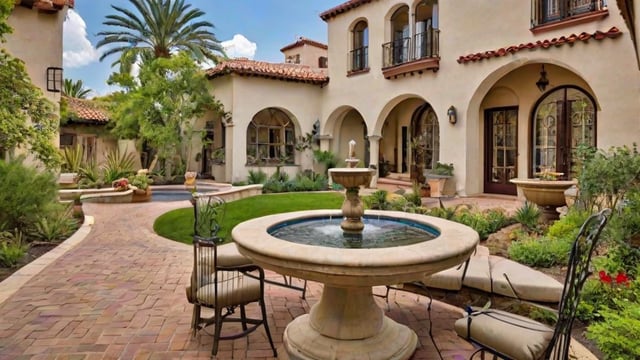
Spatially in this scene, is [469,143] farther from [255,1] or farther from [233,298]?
[255,1]

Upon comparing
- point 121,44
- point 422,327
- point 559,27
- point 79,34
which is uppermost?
point 79,34

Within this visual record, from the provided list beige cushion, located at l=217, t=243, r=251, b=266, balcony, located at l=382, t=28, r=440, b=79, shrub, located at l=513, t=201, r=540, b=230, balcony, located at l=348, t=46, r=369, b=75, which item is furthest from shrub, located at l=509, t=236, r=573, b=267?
balcony, located at l=348, t=46, r=369, b=75

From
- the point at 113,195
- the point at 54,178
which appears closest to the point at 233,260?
the point at 54,178

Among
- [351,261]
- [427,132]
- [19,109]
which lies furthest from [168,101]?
[351,261]

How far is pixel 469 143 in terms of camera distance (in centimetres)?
1310

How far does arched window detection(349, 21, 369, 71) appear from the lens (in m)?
17.3

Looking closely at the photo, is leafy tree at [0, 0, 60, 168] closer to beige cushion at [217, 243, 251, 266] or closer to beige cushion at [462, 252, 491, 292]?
beige cushion at [217, 243, 251, 266]

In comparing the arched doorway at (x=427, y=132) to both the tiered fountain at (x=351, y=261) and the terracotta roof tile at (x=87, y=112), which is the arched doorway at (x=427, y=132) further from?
the terracotta roof tile at (x=87, y=112)

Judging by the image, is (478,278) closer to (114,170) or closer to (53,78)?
(114,170)

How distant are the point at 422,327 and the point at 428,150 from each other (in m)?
13.1

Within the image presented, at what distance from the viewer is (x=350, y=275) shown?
2.76 metres

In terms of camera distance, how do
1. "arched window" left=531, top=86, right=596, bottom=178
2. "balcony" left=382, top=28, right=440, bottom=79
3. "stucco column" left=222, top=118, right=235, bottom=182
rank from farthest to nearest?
"stucco column" left=222, top=118, right=235, bottom=182 → "balcony" left=382, top=28, right=440, bottom=79 → "arched window" left=531, top=86, right=596, bottom=178

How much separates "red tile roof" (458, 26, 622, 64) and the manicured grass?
19.3 feet

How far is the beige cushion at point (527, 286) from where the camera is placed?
4.15 m
